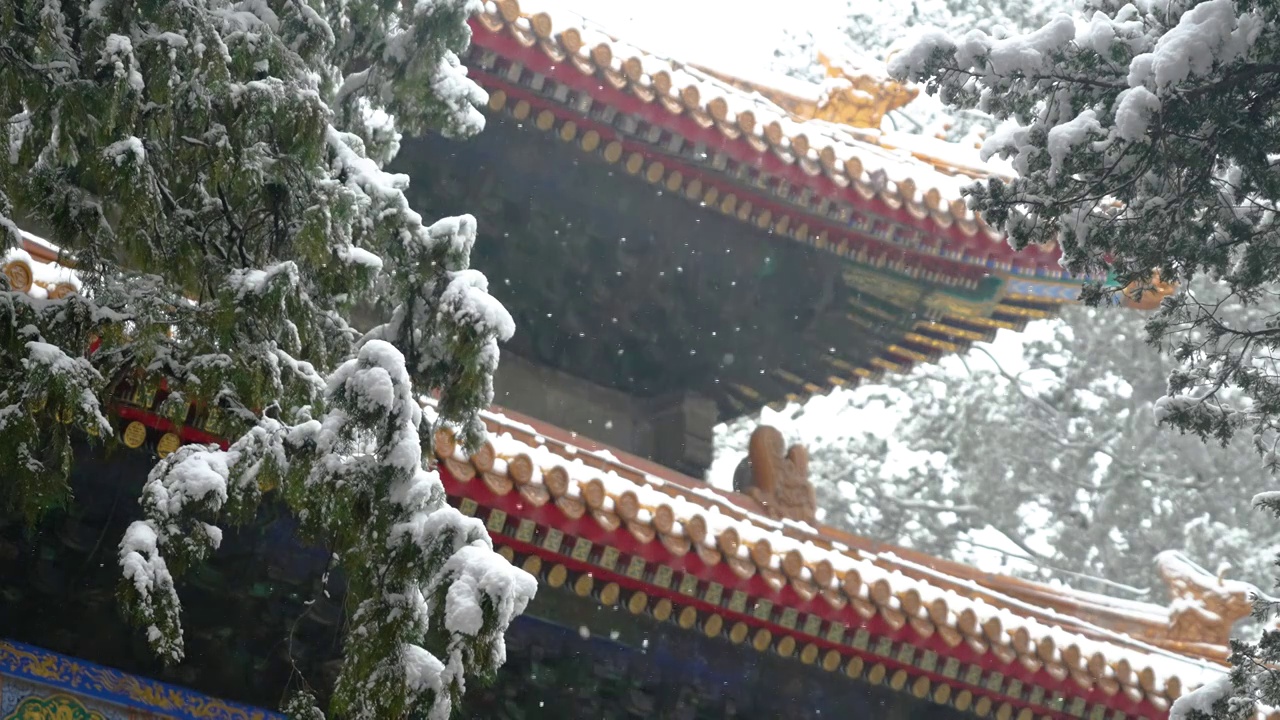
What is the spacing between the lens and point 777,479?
7293 mm

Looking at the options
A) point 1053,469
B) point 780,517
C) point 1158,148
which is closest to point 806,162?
point 780,517

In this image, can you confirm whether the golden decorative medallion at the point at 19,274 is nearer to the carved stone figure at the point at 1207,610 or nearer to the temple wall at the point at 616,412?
the temple wall at the point at 616,412

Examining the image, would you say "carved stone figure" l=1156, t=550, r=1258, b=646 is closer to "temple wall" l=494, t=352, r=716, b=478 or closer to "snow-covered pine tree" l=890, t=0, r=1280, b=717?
"temple wall" l=494, t=352, r=716, b=478

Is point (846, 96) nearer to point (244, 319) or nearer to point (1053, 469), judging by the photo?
point (244, 319)

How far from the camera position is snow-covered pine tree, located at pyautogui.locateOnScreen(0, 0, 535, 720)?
3266 mm

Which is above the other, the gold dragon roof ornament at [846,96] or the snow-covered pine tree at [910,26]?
Result: the snow-covered pine tree at [910,26]

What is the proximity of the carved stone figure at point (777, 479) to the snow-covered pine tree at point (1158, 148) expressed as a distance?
295 cm

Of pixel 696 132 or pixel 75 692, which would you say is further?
pixel 696 132

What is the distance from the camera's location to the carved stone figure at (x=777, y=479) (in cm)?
722

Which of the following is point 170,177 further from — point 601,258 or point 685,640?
point 601,258

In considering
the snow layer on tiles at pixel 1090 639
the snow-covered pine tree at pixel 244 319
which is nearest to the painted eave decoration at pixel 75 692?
the snow-covered pine tree at pixel 244 319

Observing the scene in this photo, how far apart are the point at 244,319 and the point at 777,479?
4.28 meters

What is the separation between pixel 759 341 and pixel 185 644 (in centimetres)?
356

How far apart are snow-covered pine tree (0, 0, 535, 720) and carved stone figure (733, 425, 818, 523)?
3.68 metres
